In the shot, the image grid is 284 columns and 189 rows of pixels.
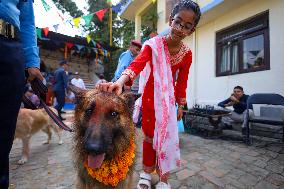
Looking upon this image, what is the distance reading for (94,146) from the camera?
5.30 ft

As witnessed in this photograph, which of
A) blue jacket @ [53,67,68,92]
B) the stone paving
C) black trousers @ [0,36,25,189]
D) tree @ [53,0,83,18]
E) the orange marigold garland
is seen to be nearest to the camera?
black trousers @ [0,36,25,189]

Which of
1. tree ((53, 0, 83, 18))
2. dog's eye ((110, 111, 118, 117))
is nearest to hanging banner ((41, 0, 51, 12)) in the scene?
dog's eye ((110, 111, 118, 117))

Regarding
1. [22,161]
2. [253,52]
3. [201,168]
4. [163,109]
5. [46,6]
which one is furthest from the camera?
[46,6]

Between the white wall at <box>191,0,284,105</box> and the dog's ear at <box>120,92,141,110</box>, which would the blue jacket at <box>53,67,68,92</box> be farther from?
the dog's ear at <box>120,92,141,110</box>

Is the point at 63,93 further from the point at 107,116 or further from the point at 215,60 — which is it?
the point at 107,116

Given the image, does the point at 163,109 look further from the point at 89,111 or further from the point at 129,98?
the point at 89,111

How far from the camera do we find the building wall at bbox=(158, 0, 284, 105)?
259 inches

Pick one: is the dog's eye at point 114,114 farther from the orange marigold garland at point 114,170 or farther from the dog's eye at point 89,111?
the orange marigold garland at point 114,170

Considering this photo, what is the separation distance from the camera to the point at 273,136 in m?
6.25

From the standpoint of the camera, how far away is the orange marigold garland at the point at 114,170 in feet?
6.61

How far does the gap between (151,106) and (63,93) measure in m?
7.02

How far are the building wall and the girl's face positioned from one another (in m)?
5.10

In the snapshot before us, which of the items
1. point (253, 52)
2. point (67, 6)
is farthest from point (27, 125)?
point (67, 6)

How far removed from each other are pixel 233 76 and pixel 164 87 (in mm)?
6117
